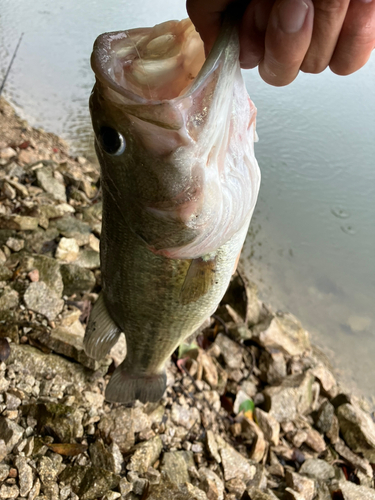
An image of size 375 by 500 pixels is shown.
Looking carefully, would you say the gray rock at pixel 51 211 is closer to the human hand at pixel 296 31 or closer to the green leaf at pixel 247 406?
the green leaf at pixel 247 406

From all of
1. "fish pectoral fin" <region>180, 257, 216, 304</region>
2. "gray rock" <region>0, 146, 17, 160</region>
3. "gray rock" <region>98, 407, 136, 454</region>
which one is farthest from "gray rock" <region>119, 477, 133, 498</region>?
"gray rock" <region>0, 146, 17, 160</region>

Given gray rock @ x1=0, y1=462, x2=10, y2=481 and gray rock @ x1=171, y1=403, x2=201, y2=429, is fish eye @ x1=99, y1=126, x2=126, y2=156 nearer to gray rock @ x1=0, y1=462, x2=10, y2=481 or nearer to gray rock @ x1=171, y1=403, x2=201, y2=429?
gray rock @ x1=0, y1=462, x2=10, y2=481

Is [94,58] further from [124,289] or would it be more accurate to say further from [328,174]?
[328,174]

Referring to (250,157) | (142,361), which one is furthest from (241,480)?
(250,157)

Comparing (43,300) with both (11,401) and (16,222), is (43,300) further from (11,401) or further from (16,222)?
(16,222)

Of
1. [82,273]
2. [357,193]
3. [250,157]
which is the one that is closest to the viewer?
[250,157]

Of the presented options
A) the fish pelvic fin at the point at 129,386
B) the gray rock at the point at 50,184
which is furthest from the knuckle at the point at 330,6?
the gray rock at the point at 50,184
